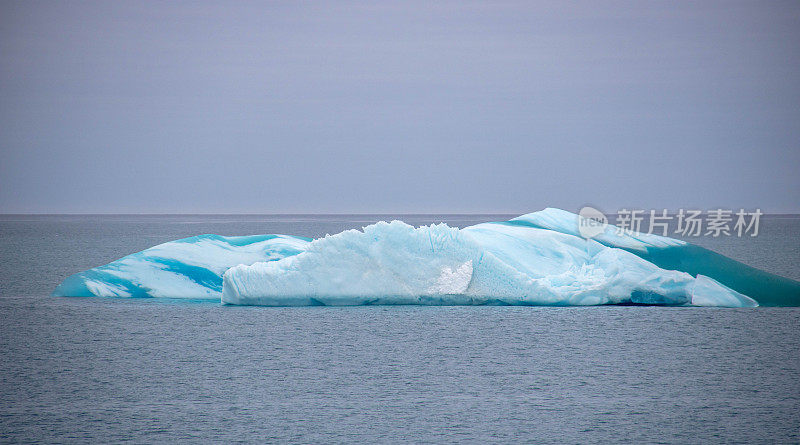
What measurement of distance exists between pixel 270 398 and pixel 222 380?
54cm

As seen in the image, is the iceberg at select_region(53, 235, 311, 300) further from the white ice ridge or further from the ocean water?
the ocean water

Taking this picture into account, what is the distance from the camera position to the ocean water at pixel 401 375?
3.49m

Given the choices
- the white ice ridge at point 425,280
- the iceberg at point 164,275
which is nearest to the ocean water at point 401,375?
the white ice ridge at point 425,280

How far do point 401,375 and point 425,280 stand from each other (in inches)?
121

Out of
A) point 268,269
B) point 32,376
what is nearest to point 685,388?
point 32,376

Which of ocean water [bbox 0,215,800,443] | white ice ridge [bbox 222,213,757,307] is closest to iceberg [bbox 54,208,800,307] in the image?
white ice ridge [bbox 222,213,757,307]

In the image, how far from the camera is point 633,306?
25.3 ft

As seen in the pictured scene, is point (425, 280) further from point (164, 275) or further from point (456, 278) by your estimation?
point (164, 275)

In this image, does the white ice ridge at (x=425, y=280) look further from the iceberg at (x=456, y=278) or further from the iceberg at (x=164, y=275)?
the iceberg at (x=164, y=275)

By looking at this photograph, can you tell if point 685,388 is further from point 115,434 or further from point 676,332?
point 115,434

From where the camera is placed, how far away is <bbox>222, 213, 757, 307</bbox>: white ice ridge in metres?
7.54

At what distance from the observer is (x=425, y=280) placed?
7.58 metres

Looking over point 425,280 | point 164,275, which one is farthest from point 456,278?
point 164,275

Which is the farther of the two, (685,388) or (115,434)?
(685,388)
